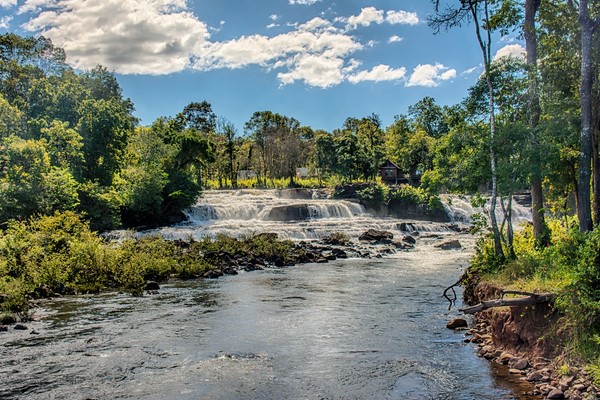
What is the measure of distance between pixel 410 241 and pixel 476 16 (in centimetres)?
2230

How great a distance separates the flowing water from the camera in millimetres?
9266

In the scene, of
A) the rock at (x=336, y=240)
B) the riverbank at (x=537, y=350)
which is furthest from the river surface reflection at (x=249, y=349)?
the rock at (x=336, y=240)

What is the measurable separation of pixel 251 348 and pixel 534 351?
21.0 feet

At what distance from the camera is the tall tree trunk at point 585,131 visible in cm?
1045

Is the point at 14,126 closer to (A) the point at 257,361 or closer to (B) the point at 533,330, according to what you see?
(A) the point at 257,361

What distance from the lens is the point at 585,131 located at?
10.7 m

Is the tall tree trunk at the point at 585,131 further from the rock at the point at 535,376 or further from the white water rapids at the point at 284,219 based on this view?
the white water rapids at the point at 284,219

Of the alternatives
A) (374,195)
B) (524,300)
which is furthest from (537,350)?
(374,195)

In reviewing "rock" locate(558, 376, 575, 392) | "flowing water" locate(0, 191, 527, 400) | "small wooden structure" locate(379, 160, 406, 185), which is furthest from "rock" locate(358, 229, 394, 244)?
"small wooden structure" locate(379, 160, 406, 185)

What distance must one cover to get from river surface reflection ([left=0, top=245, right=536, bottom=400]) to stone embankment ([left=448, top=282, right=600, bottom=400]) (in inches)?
17.8

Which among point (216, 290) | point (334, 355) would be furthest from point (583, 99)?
point (216, 290)

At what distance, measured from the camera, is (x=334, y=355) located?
37.3ft

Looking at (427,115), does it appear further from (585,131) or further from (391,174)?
(585,131)

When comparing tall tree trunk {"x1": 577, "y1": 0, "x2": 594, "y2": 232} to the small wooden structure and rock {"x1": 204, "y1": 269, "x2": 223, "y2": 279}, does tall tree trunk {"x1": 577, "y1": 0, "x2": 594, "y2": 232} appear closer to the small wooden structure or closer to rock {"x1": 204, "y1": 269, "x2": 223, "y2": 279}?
rock {"x1": 204, "y1": 269, "x2": 223, "y2": 279}
